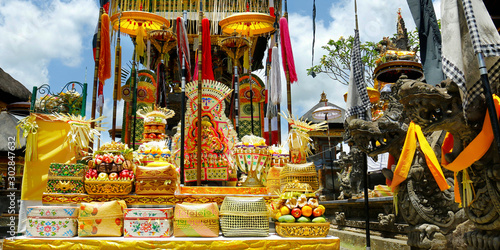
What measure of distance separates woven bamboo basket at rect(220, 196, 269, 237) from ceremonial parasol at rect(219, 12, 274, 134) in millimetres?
5539

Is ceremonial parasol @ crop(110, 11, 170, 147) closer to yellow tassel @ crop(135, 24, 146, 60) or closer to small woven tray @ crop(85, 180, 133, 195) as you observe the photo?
yellow tassel @ crop(135, 24, 146, 60)

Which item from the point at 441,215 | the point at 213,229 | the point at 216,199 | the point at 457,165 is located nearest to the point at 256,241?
the point at 213,229

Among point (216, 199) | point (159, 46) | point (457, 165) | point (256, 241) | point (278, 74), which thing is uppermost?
point (159, 46)

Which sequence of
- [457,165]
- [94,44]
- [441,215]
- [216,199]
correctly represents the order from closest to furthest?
[457,165], [441,215], [216,199], [94,44]

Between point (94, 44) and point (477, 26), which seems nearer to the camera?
point (477, 26)

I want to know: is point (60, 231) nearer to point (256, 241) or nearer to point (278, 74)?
point (256, 241)

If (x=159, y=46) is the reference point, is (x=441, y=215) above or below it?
below

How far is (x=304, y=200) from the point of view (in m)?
4.31

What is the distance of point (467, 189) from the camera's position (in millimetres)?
3375

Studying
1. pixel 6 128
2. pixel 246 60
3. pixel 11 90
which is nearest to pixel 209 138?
pixel 246 60

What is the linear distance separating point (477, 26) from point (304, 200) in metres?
2.47

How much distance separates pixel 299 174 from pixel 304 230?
1072mm

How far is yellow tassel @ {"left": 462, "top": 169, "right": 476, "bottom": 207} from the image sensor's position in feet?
11.0

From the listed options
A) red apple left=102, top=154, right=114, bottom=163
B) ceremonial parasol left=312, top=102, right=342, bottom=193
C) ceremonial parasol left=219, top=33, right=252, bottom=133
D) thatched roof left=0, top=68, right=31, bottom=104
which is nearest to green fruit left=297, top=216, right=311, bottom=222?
red apple left=102, top=154, right=114, bottom=163
